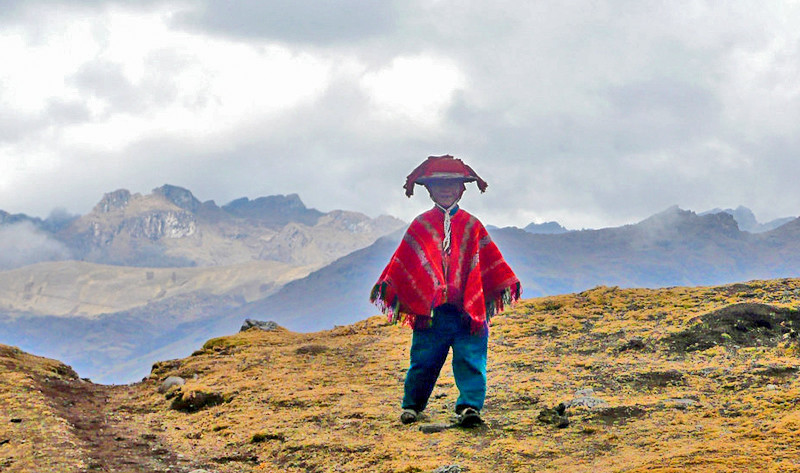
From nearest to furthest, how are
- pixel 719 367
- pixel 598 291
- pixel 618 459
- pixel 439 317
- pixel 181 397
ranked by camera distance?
pixel 618 459
pixel 439 317
pixel 719 367
pixel 181 397
pixel 598 291

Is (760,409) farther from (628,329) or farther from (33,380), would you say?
(33,380)

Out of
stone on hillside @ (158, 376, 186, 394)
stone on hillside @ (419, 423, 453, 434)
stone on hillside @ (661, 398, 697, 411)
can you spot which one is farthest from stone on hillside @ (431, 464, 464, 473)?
stone on hillside @ (158, 376, 186, 394)

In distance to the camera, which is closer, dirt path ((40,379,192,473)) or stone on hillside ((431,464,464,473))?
stone on hillside ((431,464,464,473))

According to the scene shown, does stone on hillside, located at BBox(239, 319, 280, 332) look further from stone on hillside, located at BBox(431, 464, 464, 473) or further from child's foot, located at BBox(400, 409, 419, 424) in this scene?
stone on hillside, located at BBox(431, 464, 464, 473)

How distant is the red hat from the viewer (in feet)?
36.9

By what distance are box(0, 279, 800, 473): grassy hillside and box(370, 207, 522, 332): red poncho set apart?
1.76m

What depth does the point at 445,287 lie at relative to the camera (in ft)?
35.4

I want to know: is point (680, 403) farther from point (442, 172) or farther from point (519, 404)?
point (442, 172)

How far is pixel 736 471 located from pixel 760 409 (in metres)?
2.97

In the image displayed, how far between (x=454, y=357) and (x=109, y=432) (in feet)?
20.3

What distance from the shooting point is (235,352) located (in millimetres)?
22641

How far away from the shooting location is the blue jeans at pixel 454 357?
10.7 meters

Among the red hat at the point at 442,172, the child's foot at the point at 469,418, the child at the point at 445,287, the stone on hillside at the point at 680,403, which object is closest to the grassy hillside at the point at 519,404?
the stone on hillside at the point at 680,403

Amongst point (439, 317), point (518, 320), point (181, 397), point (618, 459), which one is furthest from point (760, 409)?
point (518, 320)
